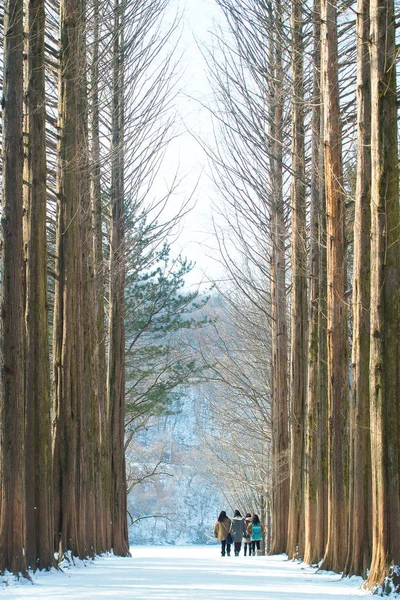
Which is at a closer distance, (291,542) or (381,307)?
(381,307)

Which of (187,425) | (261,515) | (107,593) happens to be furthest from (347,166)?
(187,425)

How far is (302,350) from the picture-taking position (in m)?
16.5

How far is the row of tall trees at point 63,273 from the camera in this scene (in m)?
9.63

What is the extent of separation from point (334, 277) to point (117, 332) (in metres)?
8.49

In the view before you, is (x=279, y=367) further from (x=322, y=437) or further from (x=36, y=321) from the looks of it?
(x=36, y=321)

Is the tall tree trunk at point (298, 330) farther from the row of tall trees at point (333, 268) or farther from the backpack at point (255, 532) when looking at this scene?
the backpack at point (255, 532)

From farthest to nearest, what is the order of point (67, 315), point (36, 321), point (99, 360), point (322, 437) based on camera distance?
point (99, 360), point (322, 437), point (67, 315), point (36, 321)

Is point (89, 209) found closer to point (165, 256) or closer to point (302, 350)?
point (302, 350)

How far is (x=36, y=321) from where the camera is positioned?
36.1ft

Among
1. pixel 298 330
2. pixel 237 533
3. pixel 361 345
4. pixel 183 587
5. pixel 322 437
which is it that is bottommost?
pixel 237 533

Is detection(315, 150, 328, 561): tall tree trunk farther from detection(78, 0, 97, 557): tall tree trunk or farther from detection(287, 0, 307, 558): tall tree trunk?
detection(78, 0, 97, 557): tall tree trunk

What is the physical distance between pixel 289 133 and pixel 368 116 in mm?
7507

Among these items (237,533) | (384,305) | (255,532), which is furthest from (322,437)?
(237,533)

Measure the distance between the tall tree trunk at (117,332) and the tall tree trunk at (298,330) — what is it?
12.7 feet
